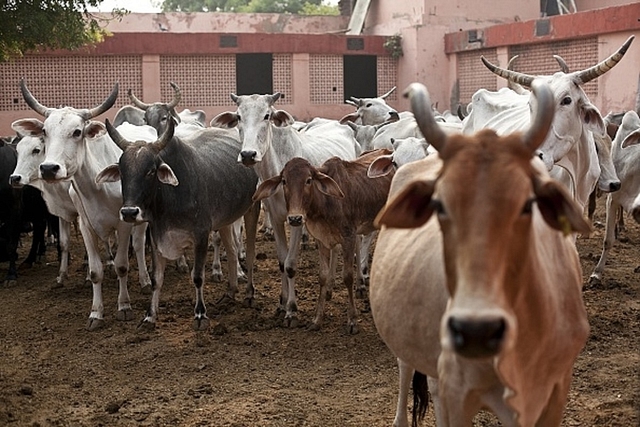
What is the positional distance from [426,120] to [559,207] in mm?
519

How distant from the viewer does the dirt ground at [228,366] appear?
529 centimetres

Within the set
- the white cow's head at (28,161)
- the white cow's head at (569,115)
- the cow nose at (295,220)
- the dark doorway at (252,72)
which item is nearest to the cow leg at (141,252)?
the white cow's head at (28,161)

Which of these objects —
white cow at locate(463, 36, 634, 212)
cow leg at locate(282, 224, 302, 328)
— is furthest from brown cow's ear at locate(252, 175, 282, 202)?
white cow at locate(463, 36, 634, 212)

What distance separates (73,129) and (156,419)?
10.6 feet

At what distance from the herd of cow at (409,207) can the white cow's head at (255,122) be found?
3 centimetres

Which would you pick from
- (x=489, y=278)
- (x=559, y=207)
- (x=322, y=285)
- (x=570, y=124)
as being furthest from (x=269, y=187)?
(x=489, y=278)

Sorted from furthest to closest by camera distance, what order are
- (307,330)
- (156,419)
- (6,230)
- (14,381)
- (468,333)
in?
(6,230), (307,330), (14,381), (156,419), (468,333)

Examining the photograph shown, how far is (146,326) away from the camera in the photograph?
285 inches

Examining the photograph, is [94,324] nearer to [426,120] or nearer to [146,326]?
[146,326]

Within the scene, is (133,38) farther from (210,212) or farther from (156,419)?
(156,419)

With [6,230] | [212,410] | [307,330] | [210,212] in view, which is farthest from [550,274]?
[6,230]

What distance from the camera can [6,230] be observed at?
1030cm

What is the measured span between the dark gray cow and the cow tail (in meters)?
3.04

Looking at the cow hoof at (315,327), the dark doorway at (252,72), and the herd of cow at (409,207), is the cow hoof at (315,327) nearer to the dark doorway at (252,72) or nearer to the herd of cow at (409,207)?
the herd of cow at (409,207)
